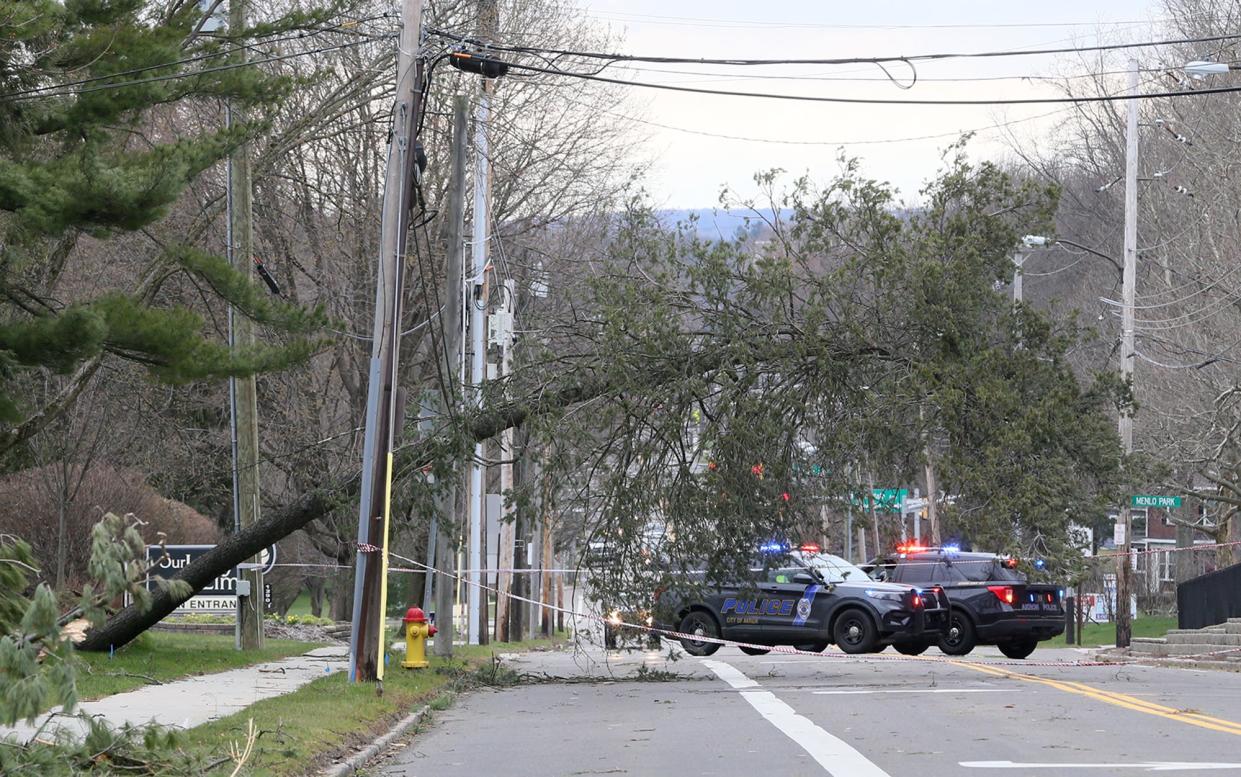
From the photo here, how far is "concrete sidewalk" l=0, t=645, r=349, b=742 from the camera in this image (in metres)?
12.9

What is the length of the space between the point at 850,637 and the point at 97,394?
14.0 metres

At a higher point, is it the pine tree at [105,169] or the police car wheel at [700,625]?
the pine tree at [105,169]

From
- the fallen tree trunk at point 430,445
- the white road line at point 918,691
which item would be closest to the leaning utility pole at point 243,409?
the fallen tree trunk at point 430,445

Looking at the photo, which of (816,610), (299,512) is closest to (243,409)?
(299,512)

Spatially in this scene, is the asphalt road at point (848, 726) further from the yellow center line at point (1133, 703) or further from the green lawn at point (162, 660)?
the green lawn at point (162, 660)

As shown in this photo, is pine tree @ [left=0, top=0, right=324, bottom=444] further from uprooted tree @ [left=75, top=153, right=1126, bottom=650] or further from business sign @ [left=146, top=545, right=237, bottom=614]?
business sign @ [left=146, top=545, right=237, bottom=614]

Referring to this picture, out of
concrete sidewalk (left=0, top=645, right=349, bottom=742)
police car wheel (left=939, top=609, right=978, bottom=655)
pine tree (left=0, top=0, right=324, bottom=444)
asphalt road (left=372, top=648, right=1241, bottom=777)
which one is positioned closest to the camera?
asphalt road (left=372, top=648, right=1241, bottom=777)

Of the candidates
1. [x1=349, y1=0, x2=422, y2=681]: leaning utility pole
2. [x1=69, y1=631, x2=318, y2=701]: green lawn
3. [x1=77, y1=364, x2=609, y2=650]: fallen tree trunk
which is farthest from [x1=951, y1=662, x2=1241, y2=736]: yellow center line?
[x1=69, y1=631, x2=318, y2=701]: green lawn

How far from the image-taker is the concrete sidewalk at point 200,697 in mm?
12883

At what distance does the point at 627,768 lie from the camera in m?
10.6

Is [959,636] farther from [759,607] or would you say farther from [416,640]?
[416,640]

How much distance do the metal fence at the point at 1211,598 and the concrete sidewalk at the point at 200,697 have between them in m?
14.5

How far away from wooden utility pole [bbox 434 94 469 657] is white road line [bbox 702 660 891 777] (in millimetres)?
4809

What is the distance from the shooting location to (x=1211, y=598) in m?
26.7
